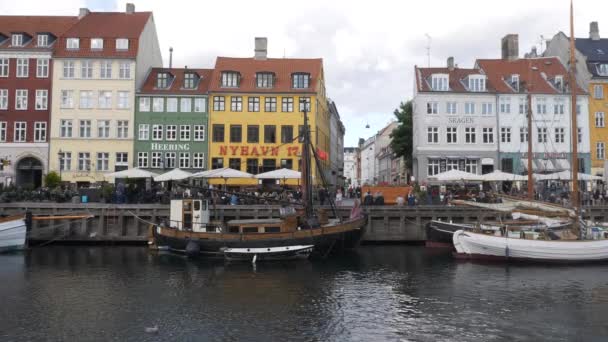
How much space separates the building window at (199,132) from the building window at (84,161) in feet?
32.5

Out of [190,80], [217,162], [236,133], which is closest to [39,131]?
[190,80]

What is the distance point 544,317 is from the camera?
56.7 feet

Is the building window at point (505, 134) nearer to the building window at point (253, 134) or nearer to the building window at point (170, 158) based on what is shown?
the building window at point (253, 134)

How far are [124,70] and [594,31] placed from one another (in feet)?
151

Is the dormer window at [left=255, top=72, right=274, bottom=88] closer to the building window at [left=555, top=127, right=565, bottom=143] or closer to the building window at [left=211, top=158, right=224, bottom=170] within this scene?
the building window at [left=211, top=158, right=224, bottom=170]

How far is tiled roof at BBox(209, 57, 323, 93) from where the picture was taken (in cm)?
5328

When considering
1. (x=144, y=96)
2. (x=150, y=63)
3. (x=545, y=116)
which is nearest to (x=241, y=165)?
(x=144, y=96)

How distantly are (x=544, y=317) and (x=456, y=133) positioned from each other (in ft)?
122

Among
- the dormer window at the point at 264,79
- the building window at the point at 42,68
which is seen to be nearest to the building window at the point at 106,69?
the building window at the point at 42,68

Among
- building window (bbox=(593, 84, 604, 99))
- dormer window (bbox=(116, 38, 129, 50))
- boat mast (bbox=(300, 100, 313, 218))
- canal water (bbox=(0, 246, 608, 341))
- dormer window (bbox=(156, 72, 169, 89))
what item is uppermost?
dormer window (bbox=(116, 38, 129, 50))

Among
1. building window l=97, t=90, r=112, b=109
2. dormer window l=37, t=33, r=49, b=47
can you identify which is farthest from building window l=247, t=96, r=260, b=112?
dormer window l=37, t=33, r=49, b=47

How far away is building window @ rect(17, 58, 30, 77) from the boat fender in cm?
3329

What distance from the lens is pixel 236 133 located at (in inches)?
2087

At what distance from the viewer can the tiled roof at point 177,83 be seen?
53.1 m
